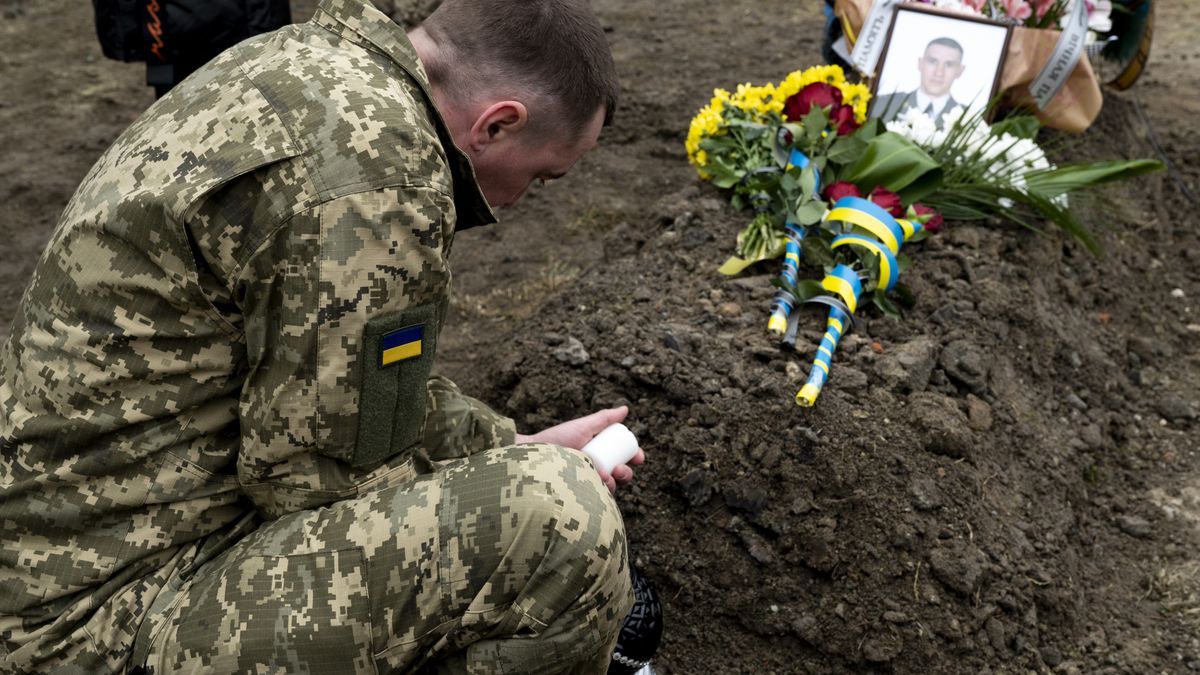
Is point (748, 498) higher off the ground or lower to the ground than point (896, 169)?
lower

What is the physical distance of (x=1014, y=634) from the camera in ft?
7.72

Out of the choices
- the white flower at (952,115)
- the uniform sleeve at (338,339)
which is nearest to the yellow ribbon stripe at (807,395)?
the uniform sleeve at (338,339)

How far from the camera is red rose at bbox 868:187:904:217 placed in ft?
10.1

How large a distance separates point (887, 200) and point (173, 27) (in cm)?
230

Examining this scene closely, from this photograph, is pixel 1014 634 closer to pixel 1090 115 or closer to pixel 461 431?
pixel 461 431

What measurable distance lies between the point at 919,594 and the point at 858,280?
0.84 metres

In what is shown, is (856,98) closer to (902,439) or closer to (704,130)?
(704,130)

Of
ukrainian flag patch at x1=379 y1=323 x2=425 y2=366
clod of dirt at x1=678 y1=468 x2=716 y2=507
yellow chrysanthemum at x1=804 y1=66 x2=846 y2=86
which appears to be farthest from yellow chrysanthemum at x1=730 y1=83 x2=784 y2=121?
ukrainian flag patch at x1=379 y1=323 x2=425 y2=366

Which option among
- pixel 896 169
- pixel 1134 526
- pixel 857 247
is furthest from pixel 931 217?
pixel 1134 526

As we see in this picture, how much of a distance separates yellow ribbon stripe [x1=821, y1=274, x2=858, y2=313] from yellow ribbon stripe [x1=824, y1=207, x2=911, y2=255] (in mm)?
202

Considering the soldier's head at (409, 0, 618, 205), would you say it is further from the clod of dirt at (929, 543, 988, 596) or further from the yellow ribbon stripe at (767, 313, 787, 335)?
the clod of dirt at (929, 543, 988, 596)

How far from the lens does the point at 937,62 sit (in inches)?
145

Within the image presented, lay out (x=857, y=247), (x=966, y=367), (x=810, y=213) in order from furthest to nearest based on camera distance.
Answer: (x=810, y=213)
(x=857, y=247)
(x=966, y=367)

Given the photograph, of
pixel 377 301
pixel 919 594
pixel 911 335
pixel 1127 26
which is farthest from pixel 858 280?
pixel 1127 26
